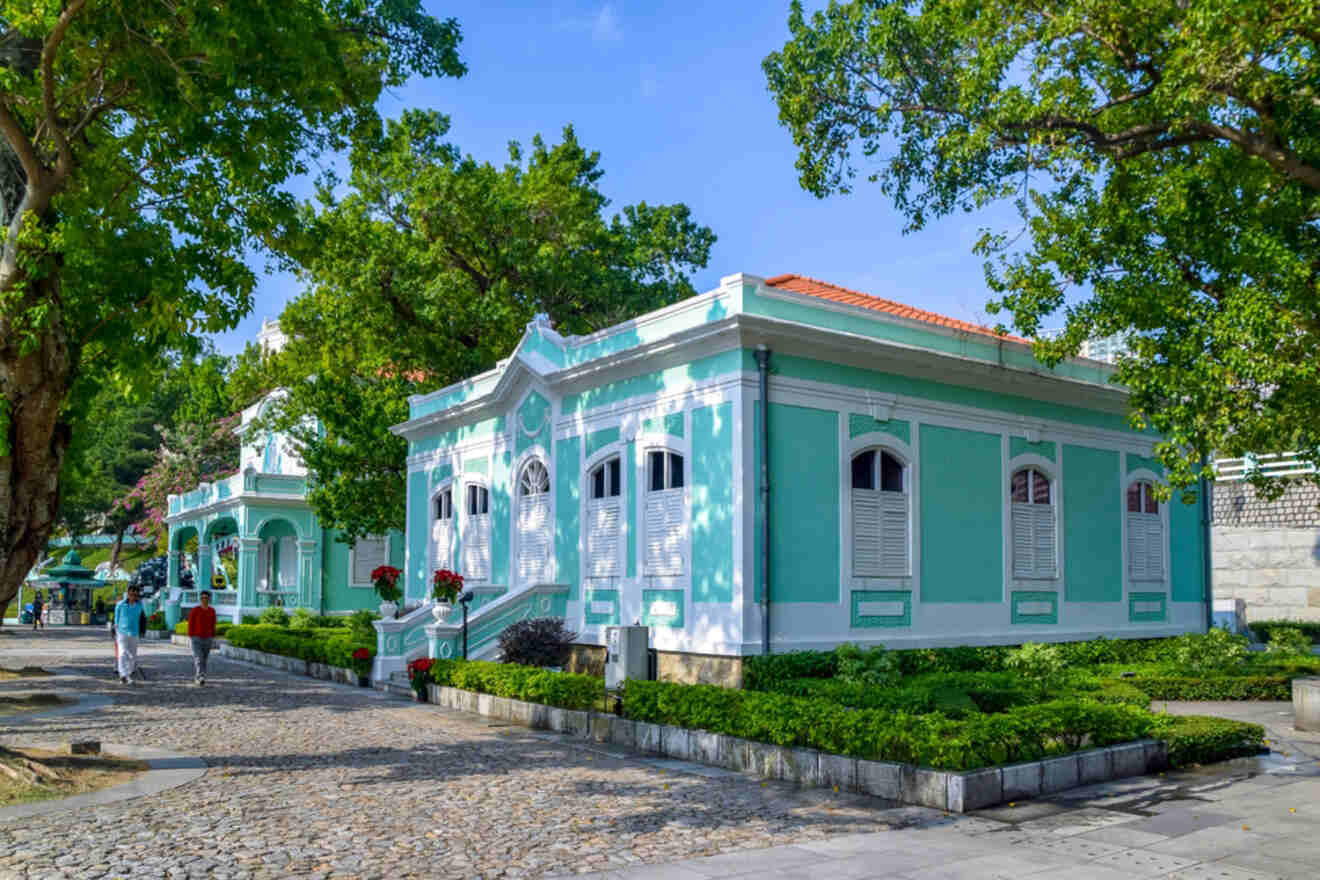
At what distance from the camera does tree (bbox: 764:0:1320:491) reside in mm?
13062

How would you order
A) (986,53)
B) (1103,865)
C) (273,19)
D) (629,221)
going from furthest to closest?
(629,221) → (986,53) → (273,19) → (1103,865)

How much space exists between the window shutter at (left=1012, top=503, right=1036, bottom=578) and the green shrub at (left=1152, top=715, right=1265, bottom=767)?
Result: 20.2 ft

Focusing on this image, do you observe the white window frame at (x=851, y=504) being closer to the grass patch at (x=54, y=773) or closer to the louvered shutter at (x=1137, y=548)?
the louvered shutter at (x=1137, y=548)

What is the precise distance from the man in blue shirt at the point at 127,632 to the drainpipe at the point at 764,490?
38.2 ft

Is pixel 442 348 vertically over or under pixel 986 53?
under

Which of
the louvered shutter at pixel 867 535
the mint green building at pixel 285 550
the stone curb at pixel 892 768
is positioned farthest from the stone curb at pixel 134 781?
the mint green building at pixel 285 550

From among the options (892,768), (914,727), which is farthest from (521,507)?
(892,768)

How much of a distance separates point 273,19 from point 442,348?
16.5 meters

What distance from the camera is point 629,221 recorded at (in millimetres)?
29469

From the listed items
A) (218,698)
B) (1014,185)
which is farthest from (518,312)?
(1014,185)

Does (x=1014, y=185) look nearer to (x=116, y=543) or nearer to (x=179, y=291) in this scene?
(x=179, y=291)

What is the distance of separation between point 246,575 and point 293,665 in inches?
431

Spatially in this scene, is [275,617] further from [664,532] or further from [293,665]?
[664,532]

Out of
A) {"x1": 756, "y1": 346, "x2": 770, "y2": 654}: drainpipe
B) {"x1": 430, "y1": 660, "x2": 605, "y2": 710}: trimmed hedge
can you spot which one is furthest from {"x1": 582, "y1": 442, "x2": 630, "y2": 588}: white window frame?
{"x1": 756, "y1": 346, "x2": 770, "y2": 654}: drainpipe
